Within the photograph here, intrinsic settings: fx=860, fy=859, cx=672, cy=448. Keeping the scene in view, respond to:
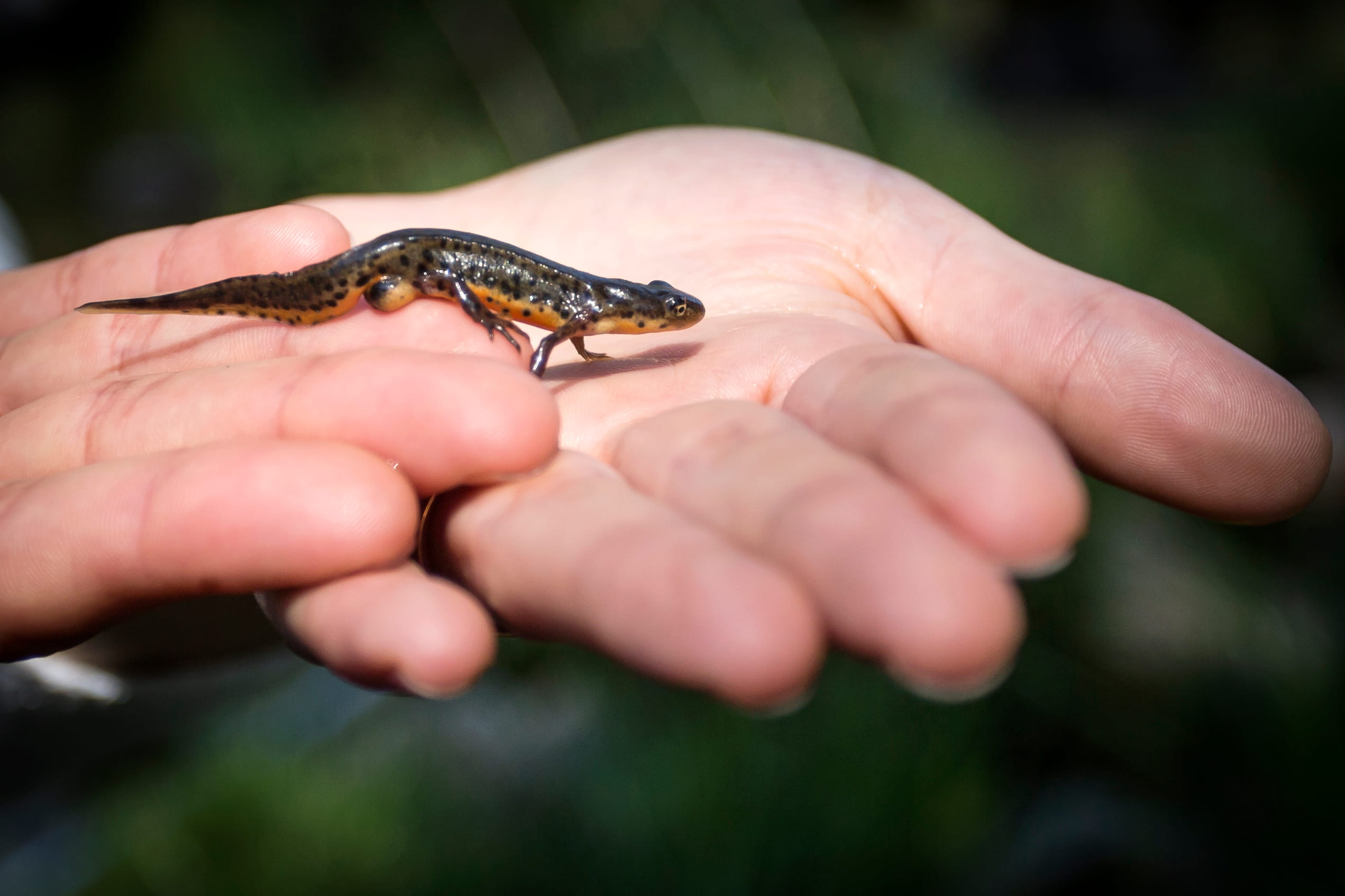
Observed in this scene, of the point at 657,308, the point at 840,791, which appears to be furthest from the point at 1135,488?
the point at 840,791

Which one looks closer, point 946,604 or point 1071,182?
point 946,604

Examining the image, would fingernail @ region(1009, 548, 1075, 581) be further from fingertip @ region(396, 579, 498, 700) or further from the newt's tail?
the newt's tail

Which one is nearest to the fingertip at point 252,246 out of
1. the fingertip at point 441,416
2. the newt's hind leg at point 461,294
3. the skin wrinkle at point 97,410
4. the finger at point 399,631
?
the newt's hind leg at point 461,294

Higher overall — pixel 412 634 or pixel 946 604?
pixel 946 604

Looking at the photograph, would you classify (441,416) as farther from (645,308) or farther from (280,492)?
(645,308)

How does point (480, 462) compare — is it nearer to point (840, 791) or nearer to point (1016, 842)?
point (840, 791)

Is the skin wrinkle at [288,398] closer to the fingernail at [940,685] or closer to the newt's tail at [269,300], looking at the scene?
the newt's tail at [269,300]

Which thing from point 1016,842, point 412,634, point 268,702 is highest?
point 412,634
